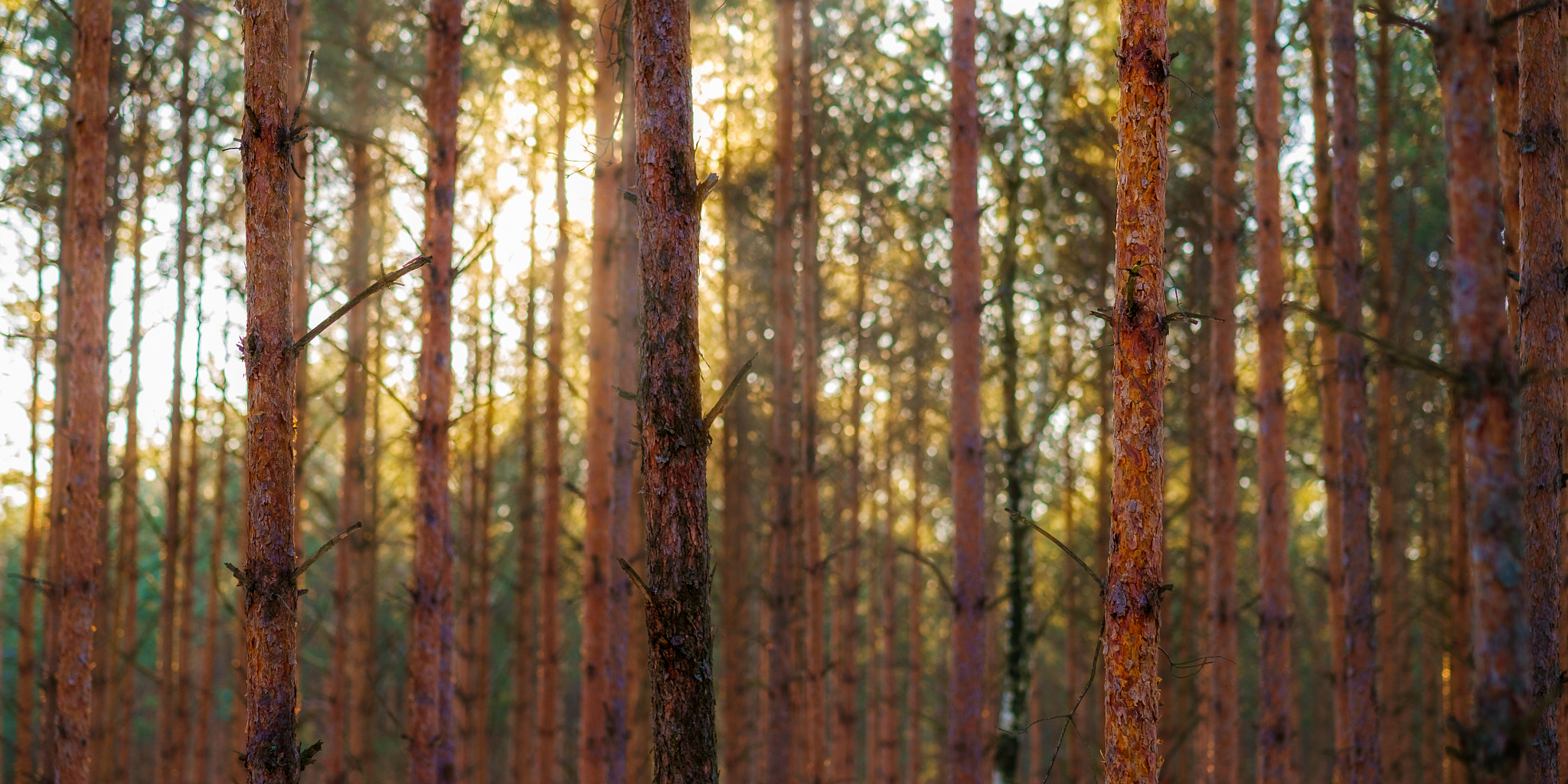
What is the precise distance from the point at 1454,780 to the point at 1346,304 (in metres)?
7.38

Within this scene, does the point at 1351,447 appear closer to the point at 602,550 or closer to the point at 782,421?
the point at 782,421

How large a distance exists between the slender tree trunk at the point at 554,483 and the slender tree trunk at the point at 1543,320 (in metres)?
6.40

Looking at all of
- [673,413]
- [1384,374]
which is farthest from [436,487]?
[1384,374]

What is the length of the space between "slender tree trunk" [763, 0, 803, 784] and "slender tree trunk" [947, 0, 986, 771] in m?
1.87

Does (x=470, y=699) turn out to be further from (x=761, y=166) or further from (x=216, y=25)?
(x=216, y=25)

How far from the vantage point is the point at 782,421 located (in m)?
8.66

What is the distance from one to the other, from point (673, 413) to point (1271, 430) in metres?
5.13

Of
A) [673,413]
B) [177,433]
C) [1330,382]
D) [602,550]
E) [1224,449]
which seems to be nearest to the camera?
[673,413]

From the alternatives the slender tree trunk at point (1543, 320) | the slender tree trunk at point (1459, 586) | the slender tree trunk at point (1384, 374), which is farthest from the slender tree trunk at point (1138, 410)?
the slender tree trunk at point (1459, 586)

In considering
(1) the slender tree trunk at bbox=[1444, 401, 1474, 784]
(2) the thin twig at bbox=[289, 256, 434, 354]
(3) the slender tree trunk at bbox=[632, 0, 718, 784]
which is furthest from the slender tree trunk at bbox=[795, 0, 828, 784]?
(1) the slender tree trunk at bbox=[1444, 401, 1474, 784]

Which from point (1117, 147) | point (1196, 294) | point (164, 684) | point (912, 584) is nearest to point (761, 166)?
point (1196, 294)

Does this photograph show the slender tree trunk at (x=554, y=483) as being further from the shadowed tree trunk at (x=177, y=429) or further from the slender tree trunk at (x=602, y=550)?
the shadowed tree trunk at (x=177, y=429)

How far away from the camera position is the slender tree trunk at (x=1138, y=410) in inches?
175

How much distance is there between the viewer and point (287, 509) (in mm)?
4934
